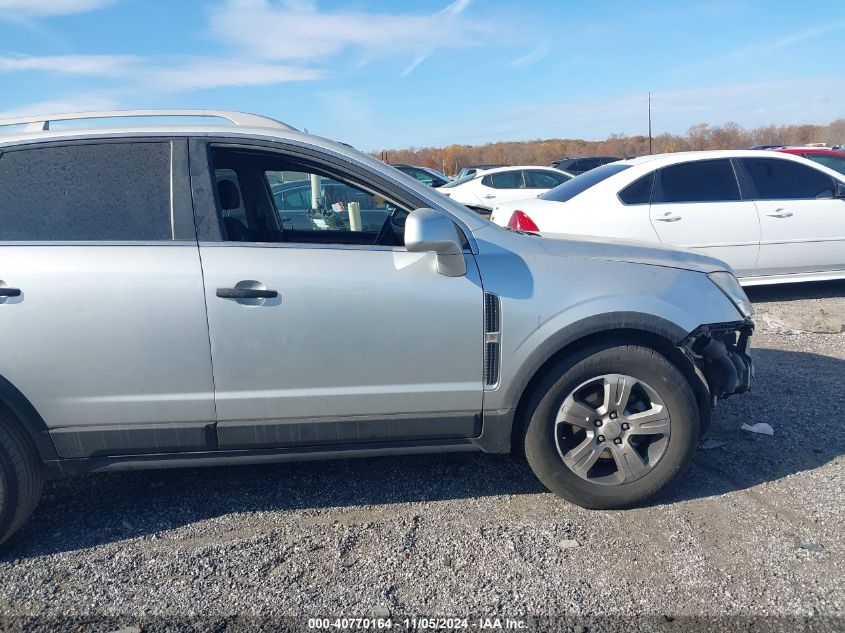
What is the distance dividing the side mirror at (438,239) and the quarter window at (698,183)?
4.61 metres

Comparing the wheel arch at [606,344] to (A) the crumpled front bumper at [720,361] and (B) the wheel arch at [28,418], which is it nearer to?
(A) the crumpled front bumper at [720,361]

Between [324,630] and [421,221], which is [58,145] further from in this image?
[324,630]

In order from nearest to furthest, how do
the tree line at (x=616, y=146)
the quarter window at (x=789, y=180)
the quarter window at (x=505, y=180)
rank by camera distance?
the quarter window at (x=789, y=180)
the quarter window at (x=505, y=180)
the tree line at (x=616, y=146)

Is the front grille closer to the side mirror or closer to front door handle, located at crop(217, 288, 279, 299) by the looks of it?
the side mirror

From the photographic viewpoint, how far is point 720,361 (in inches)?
131

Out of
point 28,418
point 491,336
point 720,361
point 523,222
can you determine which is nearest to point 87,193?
point 28,418

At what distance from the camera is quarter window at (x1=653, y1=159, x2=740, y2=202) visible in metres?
6.91

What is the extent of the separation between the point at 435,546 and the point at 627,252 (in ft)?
5.66

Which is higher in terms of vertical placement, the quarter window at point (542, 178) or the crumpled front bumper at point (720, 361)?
the quarter window at point (542, 178)

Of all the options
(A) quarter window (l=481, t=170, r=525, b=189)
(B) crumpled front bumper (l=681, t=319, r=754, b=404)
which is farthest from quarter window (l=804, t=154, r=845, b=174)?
(B) crumpled front bumper (l=681, t=319, r=754, b=404)

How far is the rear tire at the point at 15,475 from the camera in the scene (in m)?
2.82

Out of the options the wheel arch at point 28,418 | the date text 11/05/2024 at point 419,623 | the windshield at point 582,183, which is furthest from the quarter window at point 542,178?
the date text 11/05/2024 at point 419,623

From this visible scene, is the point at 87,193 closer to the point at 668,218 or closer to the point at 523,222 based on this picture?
the point at 523,222

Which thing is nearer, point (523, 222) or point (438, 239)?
point (438, 239)
